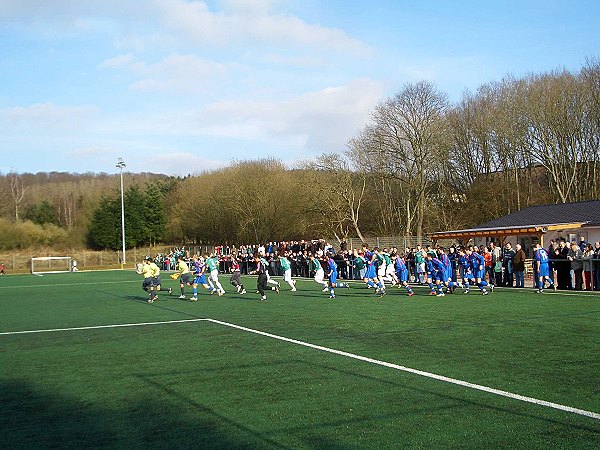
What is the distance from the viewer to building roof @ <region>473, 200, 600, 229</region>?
1303 inches

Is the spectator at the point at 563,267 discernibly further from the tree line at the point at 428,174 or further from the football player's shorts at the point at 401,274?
the tree line at the point at 428,174

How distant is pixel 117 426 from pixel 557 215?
33.6 m

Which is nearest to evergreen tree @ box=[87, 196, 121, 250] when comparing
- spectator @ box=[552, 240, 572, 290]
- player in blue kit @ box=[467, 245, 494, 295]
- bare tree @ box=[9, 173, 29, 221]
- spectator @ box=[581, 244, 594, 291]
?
bare tree @ box=[9, 173, 29, 221]

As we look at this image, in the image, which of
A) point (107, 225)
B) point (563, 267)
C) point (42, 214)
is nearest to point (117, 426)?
point (563, 267)

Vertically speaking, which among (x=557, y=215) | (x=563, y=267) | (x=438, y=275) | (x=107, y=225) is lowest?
(x=438, y=275)

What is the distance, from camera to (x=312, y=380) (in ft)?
29.3

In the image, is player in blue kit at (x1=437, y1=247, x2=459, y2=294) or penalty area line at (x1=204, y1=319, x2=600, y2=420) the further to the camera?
player in blue kit at (x1=437, y1=247, x2=459, y2=294)

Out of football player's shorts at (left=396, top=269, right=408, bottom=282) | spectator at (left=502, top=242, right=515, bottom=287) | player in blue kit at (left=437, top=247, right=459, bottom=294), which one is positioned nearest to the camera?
player in blue kit at (left=437, top=247, right=459, bottom=294)

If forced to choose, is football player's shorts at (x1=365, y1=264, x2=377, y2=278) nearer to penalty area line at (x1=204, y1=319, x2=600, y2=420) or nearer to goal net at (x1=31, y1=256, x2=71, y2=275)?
penalty area line at (x1=204, y1=319, x2=600, y2=420)

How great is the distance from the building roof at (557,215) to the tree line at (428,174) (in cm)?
963

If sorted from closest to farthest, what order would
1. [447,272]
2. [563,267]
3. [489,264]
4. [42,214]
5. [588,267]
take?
[588,267]
[563,267]
[447,272]
[489,264]
[42,214]

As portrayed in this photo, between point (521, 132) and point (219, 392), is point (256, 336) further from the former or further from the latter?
point (521, 132)

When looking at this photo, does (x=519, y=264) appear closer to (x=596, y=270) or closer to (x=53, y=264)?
(x=596, y=270)

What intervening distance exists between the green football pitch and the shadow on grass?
25 mm
